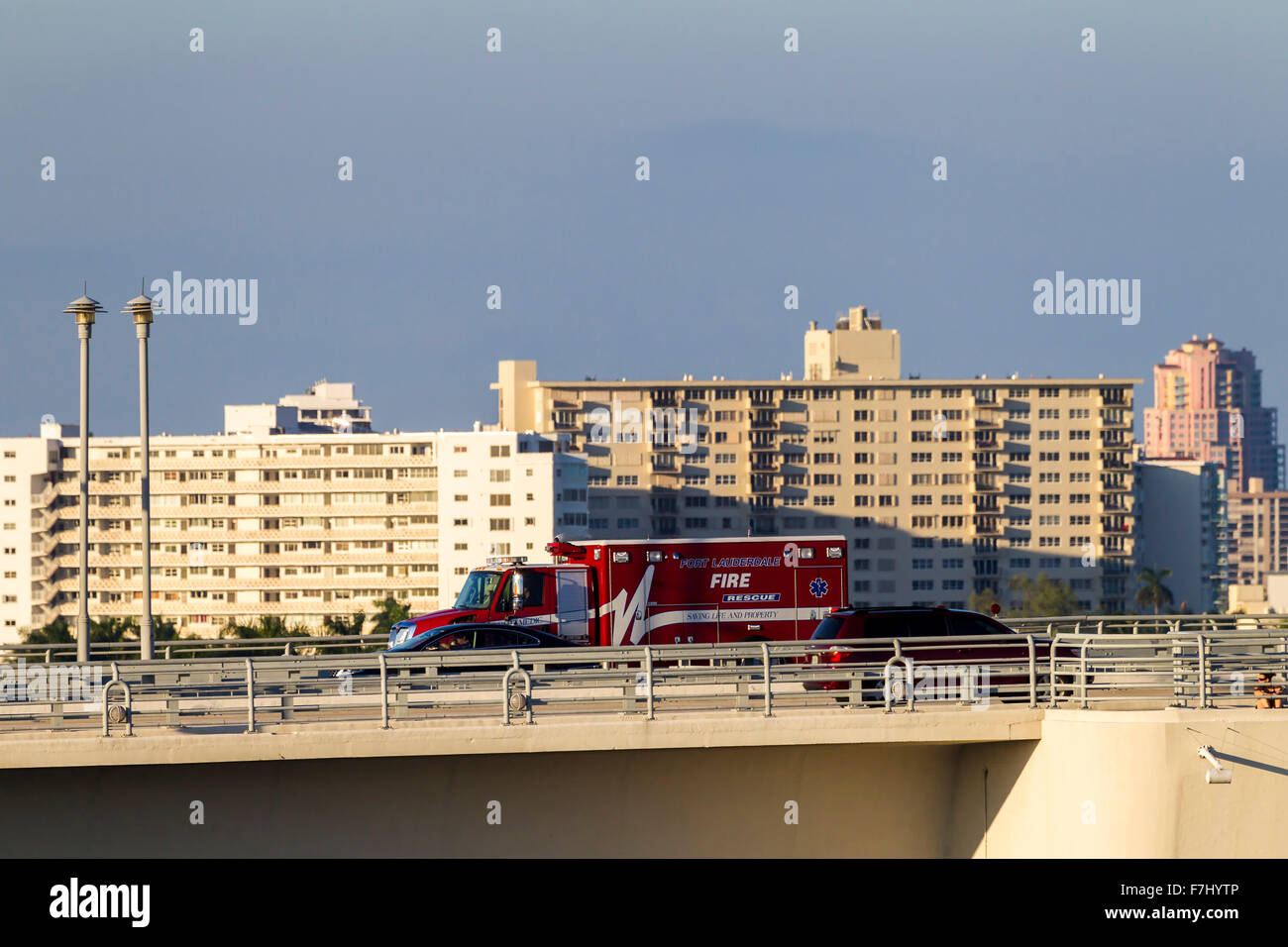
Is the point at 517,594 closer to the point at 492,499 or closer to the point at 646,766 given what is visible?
the point at 646,766

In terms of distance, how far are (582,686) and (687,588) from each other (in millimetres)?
10041

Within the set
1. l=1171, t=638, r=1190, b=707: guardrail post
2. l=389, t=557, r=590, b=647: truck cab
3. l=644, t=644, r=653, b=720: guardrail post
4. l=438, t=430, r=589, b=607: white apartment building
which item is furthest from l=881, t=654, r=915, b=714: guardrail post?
l=438, t=430, r=589, b=607: white apartment building

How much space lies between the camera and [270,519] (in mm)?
162500

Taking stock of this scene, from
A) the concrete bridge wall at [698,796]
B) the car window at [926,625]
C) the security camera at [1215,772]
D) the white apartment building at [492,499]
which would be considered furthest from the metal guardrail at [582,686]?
the white apartment building at [492,499]

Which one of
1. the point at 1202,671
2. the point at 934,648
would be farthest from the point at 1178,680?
the point at 934,648

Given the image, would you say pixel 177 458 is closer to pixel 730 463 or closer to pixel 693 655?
pixel 730 463

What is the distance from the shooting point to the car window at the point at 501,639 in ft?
93.5

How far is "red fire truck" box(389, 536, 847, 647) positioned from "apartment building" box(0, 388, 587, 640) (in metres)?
123

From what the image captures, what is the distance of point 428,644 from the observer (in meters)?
28.4

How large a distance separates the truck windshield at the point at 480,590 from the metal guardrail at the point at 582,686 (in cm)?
792
